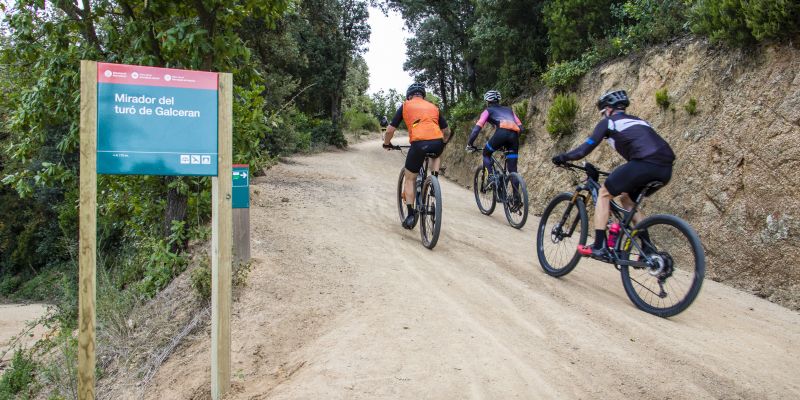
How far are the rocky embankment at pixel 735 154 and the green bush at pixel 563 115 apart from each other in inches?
71.9

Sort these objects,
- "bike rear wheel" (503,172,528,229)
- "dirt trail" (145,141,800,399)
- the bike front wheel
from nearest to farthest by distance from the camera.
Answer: "dirt trail" (145,141,800,399) < "bike rear wheel" (503,172,528,229) < the bike front wheel

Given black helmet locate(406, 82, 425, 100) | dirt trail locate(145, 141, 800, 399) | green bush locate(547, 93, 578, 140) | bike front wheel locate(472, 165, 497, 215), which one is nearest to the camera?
dirt trail locate(145, 141, 800, 399)

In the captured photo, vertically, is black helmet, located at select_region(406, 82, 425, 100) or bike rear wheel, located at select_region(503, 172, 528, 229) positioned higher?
black helmet, located at select_region(406, 82, 425, 100)

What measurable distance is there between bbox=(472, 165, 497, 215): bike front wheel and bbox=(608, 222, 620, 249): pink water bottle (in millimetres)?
4297

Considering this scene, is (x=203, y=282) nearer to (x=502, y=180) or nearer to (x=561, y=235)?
(x=561, y=235)

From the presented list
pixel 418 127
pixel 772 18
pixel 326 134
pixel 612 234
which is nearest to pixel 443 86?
pixel 326 134

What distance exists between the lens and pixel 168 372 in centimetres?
473

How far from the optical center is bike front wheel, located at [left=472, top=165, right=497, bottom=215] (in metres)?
10.0

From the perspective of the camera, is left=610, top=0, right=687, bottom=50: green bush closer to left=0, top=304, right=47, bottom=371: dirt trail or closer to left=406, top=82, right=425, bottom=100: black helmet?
left=406, top=82, right=425, bottom=100: black helmet

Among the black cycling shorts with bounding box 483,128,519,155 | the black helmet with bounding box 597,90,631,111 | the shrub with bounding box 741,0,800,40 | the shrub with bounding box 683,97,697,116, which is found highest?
the shrub with bounding box 741,0,800,40

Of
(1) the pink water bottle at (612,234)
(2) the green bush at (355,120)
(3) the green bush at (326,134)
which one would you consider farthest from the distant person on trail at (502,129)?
(2) the green bush at (355,120)

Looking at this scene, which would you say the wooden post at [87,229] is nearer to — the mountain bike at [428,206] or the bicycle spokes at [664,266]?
the mountain bike at [428,206]

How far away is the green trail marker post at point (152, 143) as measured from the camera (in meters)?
3.54

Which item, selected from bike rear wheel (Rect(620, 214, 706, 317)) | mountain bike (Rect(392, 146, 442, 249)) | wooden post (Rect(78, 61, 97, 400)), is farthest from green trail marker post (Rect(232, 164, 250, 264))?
bike rear wheel (Rect(620, 214, 706, 317))
